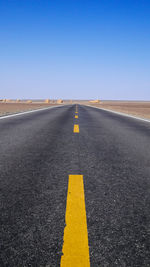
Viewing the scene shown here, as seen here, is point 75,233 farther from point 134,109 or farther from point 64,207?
point 134,109

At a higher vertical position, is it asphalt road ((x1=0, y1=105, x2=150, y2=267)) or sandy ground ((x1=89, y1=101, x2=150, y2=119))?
sandy ground ((x1=89, y1=101, x2=150, y2=119))

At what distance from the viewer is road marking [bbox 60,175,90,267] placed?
4.54 feet

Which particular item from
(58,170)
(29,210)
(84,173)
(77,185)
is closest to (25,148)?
(58,170)

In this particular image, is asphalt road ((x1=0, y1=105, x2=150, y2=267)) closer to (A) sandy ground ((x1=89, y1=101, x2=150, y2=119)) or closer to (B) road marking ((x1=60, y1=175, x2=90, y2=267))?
(B) road marking ((x1=60, y1=175, x2=90, y2=267))

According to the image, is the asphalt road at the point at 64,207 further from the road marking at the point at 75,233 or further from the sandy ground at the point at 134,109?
the sandy ground at the point at 134,109


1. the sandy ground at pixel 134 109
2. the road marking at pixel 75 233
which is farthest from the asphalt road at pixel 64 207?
the sandy ground at pixel 134 109

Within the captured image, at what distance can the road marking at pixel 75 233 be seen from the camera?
1385 mm

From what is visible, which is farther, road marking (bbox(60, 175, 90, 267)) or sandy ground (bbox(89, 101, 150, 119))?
sandy ground (bbox(89, 101, 150, 119))

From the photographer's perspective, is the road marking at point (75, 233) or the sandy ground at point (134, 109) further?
the sandy ground at point (134, 109)

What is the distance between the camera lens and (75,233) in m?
1.68

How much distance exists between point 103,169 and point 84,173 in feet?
1.32

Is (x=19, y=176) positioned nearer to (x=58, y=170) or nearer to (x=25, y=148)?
(x=58, y=170)

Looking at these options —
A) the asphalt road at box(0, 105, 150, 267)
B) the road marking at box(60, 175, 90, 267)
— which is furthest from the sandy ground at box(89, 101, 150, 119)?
the road marking at box(60, 175, 90, 267)

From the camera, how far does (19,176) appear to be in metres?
2.95
